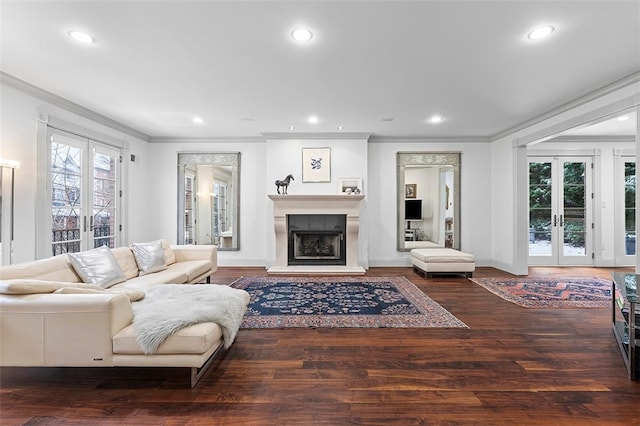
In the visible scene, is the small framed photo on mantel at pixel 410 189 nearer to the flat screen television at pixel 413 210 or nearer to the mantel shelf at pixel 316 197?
the flat screen television at pixel 413 210

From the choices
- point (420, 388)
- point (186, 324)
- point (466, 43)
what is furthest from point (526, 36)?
point (186, 324)

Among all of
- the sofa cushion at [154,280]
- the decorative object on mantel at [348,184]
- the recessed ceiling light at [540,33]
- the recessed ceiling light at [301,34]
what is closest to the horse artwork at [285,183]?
the decorative object on mantel at [348,184]

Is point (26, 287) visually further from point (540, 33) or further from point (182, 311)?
point (540, 33)

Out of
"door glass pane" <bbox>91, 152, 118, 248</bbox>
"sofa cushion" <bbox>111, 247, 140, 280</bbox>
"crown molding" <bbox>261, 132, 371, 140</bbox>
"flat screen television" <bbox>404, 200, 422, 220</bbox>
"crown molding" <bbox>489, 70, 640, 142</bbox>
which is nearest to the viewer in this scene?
"crown molding" <bbox>489, 70, 640, 142</bbox>

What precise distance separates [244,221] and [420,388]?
195 inches

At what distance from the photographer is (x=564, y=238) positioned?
20.3 ft

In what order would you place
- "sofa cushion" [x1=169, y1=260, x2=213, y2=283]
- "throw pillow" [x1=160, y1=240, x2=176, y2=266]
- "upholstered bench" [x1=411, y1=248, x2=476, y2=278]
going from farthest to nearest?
"upholstered bench" [x1=411, y1=248, x2=476, y2=278] → "throw pillow" [x1=160, y1=240, x2=176, y2=266] → "sofa cushion" [x1=169, y1=260, x2=213, y2=283]

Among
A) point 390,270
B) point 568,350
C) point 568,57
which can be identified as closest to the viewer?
point 568,350

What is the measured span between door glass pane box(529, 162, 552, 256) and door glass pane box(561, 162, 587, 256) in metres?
0.34

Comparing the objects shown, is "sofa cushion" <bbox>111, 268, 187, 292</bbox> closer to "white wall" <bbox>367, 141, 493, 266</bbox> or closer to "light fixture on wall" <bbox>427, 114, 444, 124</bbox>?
"white wall" <bbox>367, 141, 493, 266</bbox>

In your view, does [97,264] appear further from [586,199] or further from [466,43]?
[586,199]

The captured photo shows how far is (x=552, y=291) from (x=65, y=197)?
723 cm

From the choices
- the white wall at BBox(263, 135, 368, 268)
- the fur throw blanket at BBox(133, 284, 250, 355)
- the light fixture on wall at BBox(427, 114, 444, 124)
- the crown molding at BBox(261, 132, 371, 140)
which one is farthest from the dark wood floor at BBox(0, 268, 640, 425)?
the crown molding at BBox(261, 132, 371, 140)

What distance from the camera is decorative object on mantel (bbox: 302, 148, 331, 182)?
19.5 feet
